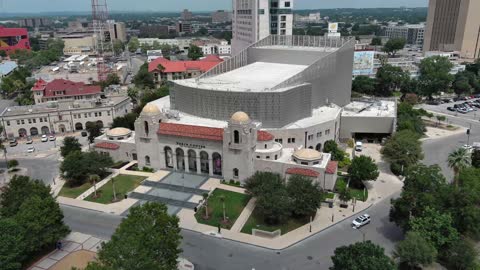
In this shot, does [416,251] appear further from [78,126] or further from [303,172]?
[78,126]

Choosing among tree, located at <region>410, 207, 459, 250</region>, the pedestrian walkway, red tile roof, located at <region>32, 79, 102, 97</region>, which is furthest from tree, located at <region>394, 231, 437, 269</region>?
red tile roof, located at <region>32, 79, 102, 97</region>

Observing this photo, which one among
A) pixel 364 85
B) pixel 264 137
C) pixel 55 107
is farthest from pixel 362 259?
pixel 364 85

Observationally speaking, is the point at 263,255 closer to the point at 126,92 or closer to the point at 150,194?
the point at 150,194

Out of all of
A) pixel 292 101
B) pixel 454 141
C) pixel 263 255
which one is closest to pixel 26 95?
pixel 292 101

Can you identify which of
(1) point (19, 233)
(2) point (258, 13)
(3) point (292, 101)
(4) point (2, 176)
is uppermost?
(2) point (258, 13)

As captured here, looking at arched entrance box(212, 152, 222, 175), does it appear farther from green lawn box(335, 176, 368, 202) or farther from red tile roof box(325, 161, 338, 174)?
green lawn box(335, 176, 368, 202)

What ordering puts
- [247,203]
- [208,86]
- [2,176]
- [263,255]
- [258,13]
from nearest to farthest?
[263,255], [247,203], [2,176], [208,86], [258,13]
